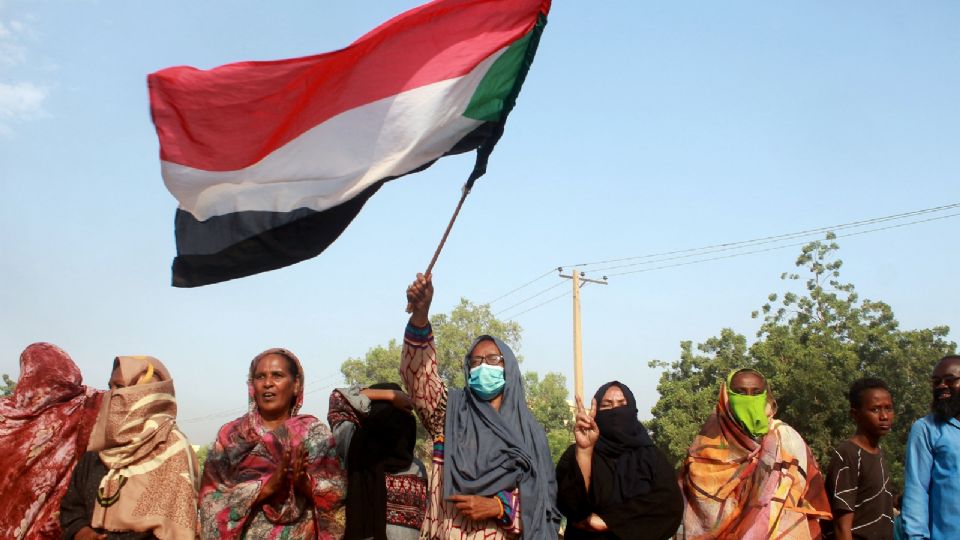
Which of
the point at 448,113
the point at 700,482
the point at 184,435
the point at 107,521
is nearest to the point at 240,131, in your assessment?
the point at 448,113

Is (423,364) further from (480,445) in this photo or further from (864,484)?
(864,484)

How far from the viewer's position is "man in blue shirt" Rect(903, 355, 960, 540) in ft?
16.5

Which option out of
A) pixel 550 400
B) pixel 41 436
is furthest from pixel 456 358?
pixel 41 436

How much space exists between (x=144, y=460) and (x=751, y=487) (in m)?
3.60

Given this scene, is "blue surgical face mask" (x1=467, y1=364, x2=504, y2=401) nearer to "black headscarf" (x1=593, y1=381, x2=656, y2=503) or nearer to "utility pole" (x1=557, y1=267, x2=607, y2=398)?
"black headscarf" (x1=593, y1=381, x2=656, y2=503)

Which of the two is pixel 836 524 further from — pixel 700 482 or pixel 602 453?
pixel 602 453

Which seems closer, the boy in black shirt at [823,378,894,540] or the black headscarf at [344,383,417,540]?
the black headscarf at [344,383,417,540]

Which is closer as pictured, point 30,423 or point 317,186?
point 317,186

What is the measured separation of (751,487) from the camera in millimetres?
5379

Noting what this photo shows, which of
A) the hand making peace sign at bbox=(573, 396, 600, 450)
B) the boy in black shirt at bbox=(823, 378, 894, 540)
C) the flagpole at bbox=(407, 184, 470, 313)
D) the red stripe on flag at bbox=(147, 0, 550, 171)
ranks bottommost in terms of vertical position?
the boy in black shirt at bbox=(823, 378, 894, 540)

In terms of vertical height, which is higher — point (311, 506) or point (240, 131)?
point (240, 131)

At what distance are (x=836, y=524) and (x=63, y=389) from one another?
5.19 meters

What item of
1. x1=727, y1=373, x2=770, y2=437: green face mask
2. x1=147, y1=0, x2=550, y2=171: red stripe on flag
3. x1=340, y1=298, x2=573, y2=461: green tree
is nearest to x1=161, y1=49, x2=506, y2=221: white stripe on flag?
x1=147, y1=0, x2=550, y2=171: red stripe on flag

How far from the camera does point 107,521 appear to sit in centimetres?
482
